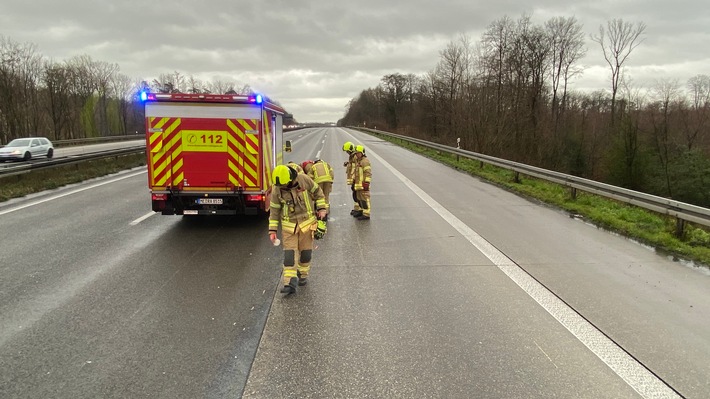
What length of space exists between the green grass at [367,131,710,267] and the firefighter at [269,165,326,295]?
569 centimetres

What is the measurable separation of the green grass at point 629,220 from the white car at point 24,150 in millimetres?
24751

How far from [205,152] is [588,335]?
6.72 metres

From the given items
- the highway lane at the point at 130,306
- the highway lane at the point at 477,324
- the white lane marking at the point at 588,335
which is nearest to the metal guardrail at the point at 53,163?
the highway lane at the point at 130,306

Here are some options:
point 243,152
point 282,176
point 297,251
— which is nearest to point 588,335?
point 297,251

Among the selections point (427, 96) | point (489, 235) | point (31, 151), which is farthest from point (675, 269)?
point (427, 96)

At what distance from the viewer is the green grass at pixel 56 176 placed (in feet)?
40.9

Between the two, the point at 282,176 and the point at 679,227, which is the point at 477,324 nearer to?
the point at 282,176

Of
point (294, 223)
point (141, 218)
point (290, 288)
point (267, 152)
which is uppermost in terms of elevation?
point (267, 152)

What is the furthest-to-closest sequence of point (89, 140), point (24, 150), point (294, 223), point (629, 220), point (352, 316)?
1. point (89, 140)
2. point (24, 150)
3. point (629, 220)
4. point (294, 223)
5. point (352, 316)

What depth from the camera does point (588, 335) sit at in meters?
4.12

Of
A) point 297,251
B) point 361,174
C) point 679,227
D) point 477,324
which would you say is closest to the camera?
point 477,324

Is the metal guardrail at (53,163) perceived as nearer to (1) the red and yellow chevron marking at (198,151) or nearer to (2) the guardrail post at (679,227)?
(1) the red and yellow chevron marking at (198,151)

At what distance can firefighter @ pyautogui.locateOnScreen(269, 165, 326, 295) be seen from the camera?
527cm

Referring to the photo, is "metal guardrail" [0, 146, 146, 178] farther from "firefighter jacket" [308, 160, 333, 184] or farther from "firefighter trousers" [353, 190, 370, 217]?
"firefighter trousers" [353, 190, 370, 217]
